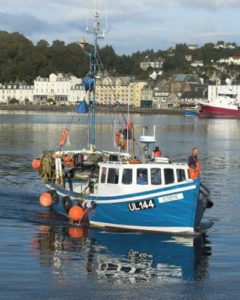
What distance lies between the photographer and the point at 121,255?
25469 mm

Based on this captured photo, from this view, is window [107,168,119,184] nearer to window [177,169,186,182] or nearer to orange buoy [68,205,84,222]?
orange buoy [68,205,84,222]

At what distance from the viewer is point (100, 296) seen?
20531 millimetres

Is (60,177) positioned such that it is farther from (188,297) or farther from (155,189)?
(188,297)

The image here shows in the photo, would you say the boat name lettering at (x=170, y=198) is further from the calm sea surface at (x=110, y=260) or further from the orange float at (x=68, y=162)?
the orange float at (x=68, y=162)

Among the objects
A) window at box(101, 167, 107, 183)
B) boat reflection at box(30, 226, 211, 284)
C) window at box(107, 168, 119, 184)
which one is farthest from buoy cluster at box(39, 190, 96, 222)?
window at box(107, 168, 119, 184)

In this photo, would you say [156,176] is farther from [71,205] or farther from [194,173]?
[71,205]

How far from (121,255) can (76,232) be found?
421cm

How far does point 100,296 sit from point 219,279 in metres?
3.79

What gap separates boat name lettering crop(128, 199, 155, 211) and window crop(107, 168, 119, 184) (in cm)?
140

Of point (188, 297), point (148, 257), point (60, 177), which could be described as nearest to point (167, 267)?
point (148, 257)

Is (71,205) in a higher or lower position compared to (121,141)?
lower

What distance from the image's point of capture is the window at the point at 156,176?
27.9m

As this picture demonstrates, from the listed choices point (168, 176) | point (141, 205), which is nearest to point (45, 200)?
point (141, 205)

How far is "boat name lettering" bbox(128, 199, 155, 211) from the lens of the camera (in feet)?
89.2
